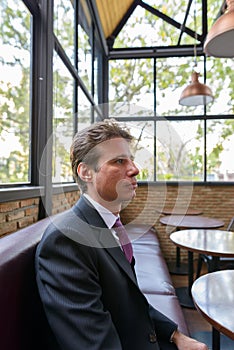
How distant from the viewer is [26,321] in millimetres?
892

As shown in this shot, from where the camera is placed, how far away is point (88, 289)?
812 mm

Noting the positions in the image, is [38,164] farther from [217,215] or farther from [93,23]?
[217,215]

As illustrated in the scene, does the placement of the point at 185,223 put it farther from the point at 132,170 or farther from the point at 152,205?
the point at 132,170

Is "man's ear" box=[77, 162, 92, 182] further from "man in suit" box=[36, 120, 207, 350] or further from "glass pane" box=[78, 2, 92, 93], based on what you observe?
"glass pane" box=[78, 2, 92, 93]

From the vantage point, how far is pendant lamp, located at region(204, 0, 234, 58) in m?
1.82

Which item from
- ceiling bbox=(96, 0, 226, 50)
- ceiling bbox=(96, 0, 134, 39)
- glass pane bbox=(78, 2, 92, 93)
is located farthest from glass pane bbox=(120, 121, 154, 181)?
ceiling bbox=(96, 0, 226, 50)

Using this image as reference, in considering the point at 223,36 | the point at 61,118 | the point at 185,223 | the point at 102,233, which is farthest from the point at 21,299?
the point at 185,223

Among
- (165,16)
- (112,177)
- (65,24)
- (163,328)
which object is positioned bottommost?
(163,328)

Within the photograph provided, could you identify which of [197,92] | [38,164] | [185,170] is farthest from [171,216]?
[38,164]

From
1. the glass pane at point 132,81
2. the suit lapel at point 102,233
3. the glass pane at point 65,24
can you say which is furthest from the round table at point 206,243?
the glass pane at point 132,81

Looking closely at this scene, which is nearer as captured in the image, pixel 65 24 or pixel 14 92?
pixel 14 92

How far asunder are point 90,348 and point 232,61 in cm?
530

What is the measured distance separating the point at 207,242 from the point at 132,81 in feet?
12.3

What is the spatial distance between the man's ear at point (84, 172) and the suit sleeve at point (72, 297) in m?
0.29
